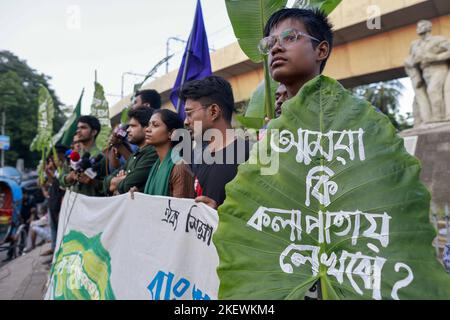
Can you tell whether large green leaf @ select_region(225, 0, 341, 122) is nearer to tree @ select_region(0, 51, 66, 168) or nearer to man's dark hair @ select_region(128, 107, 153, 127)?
man's dark hair @ select_region(128, 107, 153, 127)

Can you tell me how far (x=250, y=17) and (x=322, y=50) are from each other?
91 cm

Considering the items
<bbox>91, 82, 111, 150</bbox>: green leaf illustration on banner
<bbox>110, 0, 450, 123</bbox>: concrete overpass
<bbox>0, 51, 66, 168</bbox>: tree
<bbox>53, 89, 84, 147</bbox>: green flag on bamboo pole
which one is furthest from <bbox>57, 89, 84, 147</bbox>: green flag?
<bbox>0, 51, 66, 168</bbox>: tree

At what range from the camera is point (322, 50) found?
1599mm

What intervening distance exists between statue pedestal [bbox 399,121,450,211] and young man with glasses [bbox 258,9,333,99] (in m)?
5.01

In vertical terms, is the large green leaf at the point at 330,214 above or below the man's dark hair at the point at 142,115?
below

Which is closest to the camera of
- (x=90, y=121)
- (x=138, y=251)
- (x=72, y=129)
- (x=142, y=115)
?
(x=138, y=251)

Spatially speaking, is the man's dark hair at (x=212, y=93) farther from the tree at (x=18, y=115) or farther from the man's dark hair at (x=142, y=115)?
the tree at (x=18, y=115)

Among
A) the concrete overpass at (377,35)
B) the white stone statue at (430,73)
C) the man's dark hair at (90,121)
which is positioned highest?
the concrete overpass at (377,35)

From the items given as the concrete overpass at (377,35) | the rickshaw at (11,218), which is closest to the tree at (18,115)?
the rickshaw at (11,218)

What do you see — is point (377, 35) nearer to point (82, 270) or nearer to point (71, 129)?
point (71, 129)

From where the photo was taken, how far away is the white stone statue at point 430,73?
23.5 ft

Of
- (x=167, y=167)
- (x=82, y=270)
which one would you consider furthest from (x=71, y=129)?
(x=167, y=167)

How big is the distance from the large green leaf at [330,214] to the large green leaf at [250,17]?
5.19 ft
